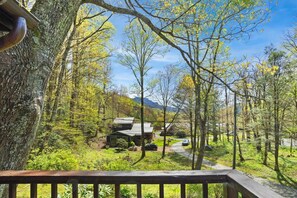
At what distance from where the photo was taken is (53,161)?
704cm

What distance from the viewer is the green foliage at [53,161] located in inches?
266

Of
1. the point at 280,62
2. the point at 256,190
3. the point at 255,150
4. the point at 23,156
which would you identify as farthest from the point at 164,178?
the point at 255,150

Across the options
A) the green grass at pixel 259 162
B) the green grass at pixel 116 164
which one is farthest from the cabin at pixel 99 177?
the green grass at pixel 259 162

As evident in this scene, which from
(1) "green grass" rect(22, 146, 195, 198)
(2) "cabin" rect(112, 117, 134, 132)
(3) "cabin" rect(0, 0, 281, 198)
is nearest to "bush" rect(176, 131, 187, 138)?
(2) "cabin" rect(112, 117, 134, 132)

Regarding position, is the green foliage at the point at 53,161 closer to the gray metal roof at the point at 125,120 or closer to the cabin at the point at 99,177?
the cabin at the point at 99,177

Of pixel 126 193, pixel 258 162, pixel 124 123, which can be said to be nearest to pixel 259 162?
pixel 258 162

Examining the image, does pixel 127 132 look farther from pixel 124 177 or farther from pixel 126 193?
pixel 124 177

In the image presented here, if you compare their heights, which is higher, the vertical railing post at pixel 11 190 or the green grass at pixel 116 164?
the vertical railing post at pixel 11 190

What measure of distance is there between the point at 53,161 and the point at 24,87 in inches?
234

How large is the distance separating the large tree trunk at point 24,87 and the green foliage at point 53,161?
5.61 metres

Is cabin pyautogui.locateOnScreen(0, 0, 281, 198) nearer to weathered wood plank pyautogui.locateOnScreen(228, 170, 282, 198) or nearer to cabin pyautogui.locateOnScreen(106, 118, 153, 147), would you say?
weathered wood plank pyautogui.locateOnScreen(228, 170, 282, 198)

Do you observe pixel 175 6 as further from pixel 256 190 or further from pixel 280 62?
→ pixel 280 62

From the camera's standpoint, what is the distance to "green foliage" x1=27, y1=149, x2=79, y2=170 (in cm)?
677

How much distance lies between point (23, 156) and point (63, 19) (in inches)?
43.5
